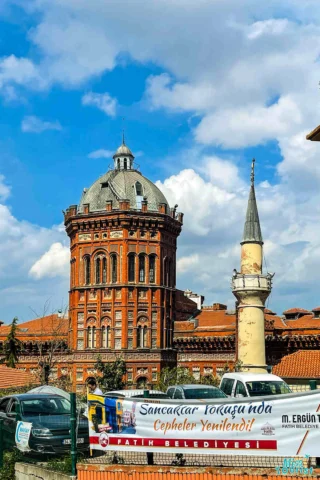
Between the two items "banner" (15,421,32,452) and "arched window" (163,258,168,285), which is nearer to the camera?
"banner" (15,421,32,452)

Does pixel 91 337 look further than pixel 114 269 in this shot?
Yes

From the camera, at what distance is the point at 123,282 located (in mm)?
53656

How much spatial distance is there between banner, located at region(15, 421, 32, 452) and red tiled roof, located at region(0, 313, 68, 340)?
4612 centimetres

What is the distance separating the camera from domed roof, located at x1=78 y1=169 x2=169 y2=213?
5609 centimetres

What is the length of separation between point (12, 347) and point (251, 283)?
24276 millimetres

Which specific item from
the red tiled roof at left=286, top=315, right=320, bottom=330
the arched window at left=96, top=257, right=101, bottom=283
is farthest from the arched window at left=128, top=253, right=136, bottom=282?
the red tiled roof at left=286, top=315, right=320, bottom=330

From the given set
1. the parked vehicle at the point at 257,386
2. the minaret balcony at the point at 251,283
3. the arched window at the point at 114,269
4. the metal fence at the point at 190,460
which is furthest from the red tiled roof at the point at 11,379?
the metal fence at the point at 190,460

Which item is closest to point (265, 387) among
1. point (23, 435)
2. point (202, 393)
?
point (202, 393)

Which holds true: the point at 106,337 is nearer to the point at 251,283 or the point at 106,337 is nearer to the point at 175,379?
the point at 251,283

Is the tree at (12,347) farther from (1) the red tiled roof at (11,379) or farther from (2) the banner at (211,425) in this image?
(2) the banner at (211,425)

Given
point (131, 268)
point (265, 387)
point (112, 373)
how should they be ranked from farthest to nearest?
point (131, 268) → point (112, 373) → point (265, 387)

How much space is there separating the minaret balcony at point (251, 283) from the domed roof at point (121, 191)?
13540mm

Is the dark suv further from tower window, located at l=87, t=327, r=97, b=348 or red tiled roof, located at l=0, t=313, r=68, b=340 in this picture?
red tiled roof, located at l=0, t=313, r=68, b=340

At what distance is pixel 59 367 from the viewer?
5759 centimetres
